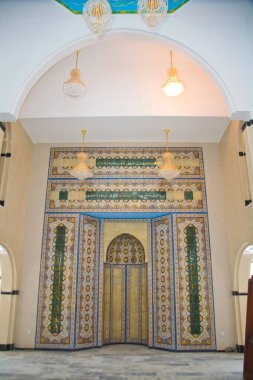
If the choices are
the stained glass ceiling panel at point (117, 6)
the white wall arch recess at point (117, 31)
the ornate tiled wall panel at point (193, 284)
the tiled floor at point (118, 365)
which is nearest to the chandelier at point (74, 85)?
the white wall arch recess at point (117, 31)

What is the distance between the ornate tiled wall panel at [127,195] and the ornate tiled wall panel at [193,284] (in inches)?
14.7

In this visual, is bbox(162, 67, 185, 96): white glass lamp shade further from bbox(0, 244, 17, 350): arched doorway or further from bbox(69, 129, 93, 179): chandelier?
bbox(0, 244, 17, 350): arched doorway

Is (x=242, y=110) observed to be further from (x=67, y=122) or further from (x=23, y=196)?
(x=23, y=196)

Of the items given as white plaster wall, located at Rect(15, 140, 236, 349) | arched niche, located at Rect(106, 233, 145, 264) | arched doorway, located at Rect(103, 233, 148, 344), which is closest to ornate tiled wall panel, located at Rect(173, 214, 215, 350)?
white plaster wall, located at Rect(15, 140, 236, 349)

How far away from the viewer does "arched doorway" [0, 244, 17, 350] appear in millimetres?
6520

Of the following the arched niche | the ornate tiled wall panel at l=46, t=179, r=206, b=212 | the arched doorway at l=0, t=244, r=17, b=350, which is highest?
the ornate tiled wall panel at l=46, t=179, r=206, b=212

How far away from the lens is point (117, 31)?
13.4ft

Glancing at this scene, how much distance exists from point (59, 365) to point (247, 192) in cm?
422

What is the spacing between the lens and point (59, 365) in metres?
5.30

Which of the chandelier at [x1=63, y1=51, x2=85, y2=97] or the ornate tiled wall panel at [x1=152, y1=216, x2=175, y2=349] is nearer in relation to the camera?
the chandelier at [x1=63, y1=51, x2=85, y2=97]

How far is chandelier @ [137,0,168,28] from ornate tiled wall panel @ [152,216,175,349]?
190 inches

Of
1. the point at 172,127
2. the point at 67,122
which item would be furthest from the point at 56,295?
the point at 172,127

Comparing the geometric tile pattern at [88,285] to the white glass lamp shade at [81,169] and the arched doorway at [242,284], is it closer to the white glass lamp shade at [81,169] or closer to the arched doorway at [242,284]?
the white glass lamp shade at [81,169]

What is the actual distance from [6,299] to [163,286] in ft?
10.2
